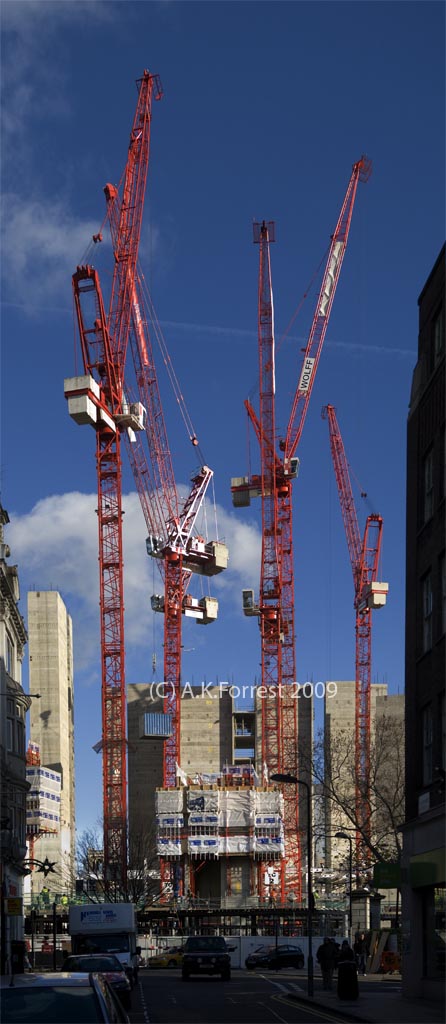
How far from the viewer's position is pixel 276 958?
73.1 metres

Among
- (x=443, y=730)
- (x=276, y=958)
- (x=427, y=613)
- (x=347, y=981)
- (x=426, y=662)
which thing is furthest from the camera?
(x=276, y=958)

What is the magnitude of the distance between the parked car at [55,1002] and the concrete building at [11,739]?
49.6 meters

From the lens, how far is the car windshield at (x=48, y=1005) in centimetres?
1141

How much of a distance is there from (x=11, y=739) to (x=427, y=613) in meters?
37.2

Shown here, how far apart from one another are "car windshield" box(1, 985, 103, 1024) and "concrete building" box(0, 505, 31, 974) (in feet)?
164

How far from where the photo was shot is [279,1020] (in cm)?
3044

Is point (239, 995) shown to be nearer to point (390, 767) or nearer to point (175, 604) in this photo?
point (175, 604)

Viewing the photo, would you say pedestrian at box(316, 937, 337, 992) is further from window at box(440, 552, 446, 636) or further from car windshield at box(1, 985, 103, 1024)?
car windshield at box(1, 985, 103, 1024)

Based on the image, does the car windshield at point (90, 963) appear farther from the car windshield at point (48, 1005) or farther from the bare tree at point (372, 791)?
the car windshield at point (48, 1005)

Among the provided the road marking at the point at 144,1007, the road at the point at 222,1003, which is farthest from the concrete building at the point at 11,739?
the road marking at the point at 144,1007

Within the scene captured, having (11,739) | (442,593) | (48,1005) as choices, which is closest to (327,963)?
(442,593)

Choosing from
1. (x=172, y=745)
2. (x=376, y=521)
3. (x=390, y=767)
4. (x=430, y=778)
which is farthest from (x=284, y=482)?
(x=430, y=778)

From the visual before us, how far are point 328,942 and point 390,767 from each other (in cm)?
13703

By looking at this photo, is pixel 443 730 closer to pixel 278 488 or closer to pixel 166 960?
pixel 166 960
